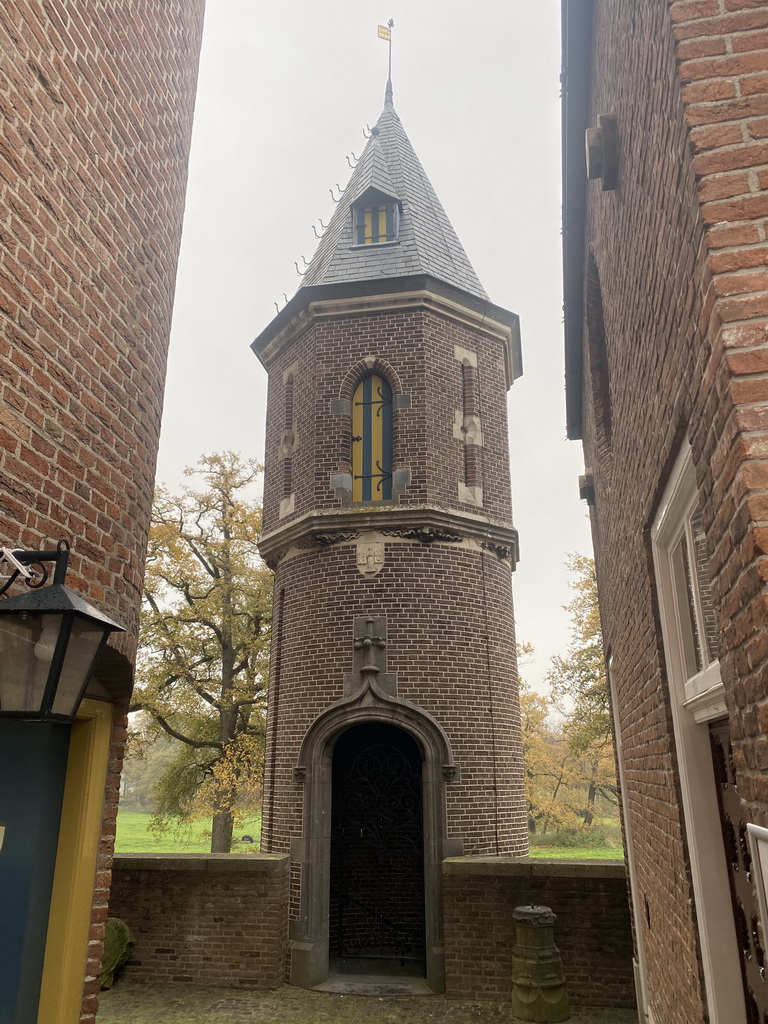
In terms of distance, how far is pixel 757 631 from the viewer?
1.81 m

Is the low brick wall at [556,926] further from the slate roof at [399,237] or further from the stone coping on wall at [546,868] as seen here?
the slate roof at [399,237]

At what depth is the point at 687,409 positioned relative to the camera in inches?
96.4

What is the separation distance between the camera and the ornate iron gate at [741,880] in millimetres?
2609

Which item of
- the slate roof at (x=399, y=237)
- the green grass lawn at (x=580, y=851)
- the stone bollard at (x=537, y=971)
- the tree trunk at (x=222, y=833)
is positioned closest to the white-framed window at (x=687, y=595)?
the stone bollard at (x=537, y=971)

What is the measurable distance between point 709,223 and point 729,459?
0.67m

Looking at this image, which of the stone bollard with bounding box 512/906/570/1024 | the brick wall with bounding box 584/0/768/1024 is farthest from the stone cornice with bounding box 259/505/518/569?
the brick wall with bounding box 584/0/768/1024

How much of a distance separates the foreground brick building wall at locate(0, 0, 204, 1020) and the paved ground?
17.6ft

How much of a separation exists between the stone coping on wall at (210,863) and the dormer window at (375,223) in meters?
10.8

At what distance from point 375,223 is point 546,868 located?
38.7ft

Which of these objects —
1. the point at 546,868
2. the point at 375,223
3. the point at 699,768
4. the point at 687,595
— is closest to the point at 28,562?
the point at 687,595

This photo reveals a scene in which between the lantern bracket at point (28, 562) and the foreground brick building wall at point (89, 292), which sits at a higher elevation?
the foreground brick building wall at point (89, 292)

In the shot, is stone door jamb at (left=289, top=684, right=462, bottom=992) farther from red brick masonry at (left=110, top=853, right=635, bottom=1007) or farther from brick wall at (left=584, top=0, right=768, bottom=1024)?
brick wall at (left=584, top=0, right=768, bottom=1024)

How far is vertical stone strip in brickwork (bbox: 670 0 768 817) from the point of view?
5.99ft

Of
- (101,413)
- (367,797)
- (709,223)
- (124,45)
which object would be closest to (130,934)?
(367,797)
